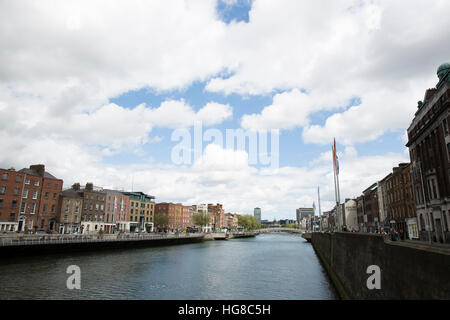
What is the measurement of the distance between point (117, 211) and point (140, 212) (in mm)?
17045

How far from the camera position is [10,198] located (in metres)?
68.4

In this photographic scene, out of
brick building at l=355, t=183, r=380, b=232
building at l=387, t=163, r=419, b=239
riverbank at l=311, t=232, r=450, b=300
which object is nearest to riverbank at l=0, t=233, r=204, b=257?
riverbank at l=311, t=232, r=450, b=300

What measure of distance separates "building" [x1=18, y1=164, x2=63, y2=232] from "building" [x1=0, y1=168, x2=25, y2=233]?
1260mm

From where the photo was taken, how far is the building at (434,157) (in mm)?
35656

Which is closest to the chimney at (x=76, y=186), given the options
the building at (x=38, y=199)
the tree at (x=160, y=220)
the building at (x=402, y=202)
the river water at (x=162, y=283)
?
the building at (x=38, y=199)

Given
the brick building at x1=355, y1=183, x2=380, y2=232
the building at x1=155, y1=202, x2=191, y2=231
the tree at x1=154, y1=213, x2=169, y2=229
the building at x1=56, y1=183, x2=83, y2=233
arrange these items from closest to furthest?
1. the building at x1=56, y1=183, x2=83, y2=233
2. the brick building at x1=355, y1=183, x2=380, y2=232
3. the tree at x1=154, y1=213, x2=169, y2=229
4. the building at x1=155, y1=202, x2=191, y2=231

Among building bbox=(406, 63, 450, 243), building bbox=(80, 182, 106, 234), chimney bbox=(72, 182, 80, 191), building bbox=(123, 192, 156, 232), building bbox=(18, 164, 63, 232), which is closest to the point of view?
building bbox=(406, 63, 450, 243)

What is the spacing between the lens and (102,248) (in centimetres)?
6738

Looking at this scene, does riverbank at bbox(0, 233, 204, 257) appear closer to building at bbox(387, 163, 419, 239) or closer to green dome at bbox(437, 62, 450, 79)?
building at bbox(387, 163, 419, 239)

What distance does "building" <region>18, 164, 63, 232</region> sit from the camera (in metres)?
72.2
